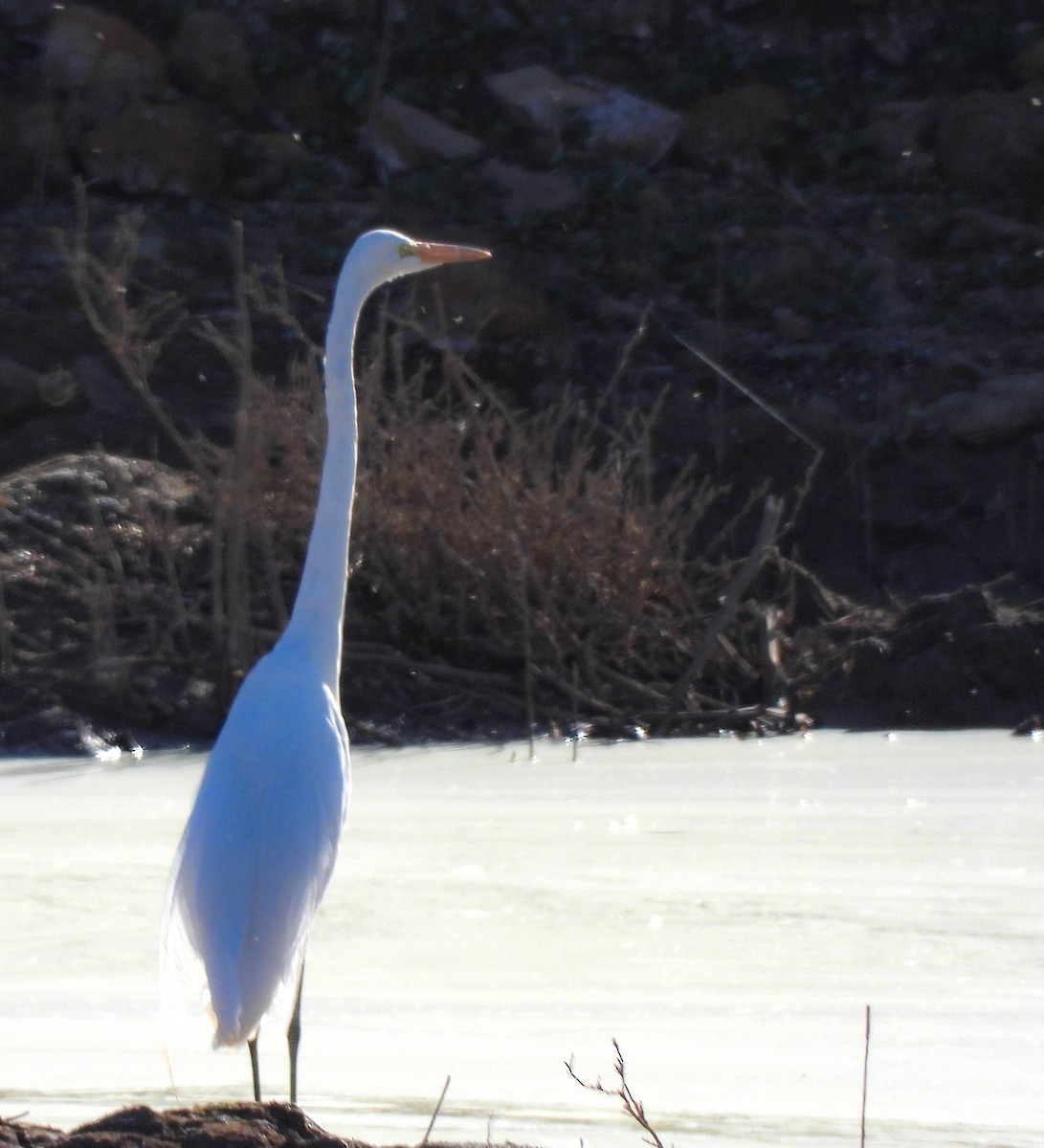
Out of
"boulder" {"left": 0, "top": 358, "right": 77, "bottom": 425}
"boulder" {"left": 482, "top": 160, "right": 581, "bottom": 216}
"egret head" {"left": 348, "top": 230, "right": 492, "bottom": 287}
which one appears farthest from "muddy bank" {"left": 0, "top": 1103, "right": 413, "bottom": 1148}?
"boulder" {"left": 482, "top": 160, "right": 581, "bottom": 216}

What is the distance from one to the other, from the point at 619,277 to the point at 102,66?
171 inches

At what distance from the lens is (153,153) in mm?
13711

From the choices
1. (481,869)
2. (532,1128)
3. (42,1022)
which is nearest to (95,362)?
(481,869)

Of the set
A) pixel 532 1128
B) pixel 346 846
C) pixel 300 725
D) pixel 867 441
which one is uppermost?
pixel 300 725

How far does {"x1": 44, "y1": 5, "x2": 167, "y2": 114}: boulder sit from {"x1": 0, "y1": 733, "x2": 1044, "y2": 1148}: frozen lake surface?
29.6 feet

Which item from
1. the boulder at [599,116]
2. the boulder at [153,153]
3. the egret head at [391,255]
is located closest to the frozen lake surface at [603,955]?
the egret head at [391,255]

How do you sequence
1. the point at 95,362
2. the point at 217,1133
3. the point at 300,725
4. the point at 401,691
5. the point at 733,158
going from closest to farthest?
1. the point at 217,1133
2. the point at 300,725
3. the point at 401,691
4. the point at 95,362
5. the point at 733,158

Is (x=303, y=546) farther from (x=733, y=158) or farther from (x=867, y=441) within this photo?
(x=733, y=158)

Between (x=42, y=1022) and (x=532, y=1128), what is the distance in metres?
1.11

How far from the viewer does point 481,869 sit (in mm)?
4969

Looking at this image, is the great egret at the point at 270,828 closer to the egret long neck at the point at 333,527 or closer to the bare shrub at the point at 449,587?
the egret long neck at the point at 333,527

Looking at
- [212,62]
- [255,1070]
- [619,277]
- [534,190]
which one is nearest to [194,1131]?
[255,1070]

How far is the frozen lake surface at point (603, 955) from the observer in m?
3.17

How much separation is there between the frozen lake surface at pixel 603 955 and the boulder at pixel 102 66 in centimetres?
902
